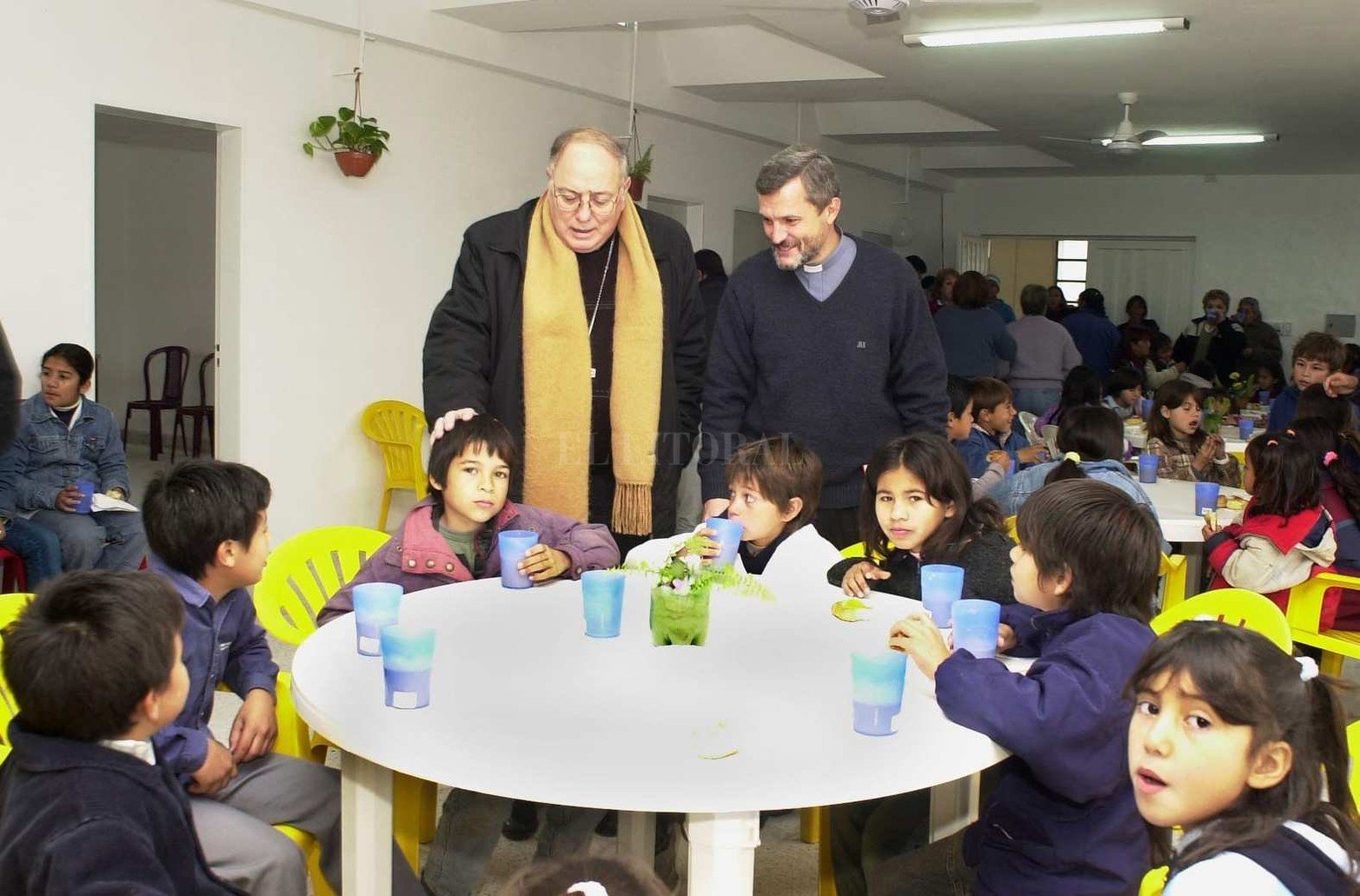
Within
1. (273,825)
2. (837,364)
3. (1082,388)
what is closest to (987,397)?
(1082,388)

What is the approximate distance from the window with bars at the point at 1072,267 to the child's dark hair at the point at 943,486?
12.4 metres

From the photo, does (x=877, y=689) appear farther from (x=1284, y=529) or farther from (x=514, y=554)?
(x=1284, y=529)

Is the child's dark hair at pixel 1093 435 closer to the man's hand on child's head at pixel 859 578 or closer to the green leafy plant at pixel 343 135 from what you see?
the man's hand on child's head at pixel 859 578

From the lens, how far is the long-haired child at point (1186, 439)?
5488mm

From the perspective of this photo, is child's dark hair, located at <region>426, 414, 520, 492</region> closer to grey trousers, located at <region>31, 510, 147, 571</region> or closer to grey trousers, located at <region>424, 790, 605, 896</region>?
grey trousers, located at <region>424, 790, 605, 896</region>

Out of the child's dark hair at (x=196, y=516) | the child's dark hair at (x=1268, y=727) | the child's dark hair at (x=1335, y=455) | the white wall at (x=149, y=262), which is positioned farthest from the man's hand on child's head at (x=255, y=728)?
the white wall at (x=149, y=262)

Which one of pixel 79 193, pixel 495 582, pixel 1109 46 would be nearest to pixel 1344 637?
pixel 495 582

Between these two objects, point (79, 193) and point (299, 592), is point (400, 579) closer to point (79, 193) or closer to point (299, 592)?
point (299, 592)

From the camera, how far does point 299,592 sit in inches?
120

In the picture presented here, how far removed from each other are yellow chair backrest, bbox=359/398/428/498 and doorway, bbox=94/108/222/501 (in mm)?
4691

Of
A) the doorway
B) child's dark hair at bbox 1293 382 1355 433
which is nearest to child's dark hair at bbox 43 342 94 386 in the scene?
child's dark hair at bbox 1293 382 1355 433

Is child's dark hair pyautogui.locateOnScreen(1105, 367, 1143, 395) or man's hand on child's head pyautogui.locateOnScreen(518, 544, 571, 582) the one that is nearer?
man's hand on child's head pyautogui.locateOnScreen(518, 544, 571, 582)

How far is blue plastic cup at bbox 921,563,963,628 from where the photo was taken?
93.3 inches

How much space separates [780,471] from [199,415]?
751 centimetres
